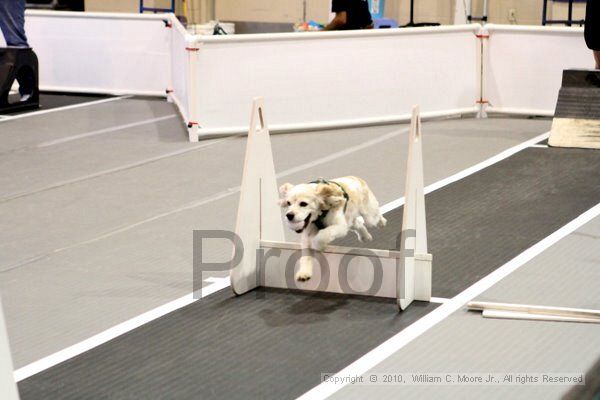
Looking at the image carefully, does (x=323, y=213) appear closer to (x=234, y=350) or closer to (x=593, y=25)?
(x=234, y=350)

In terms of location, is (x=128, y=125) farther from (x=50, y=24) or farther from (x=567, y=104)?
(x=567, y=104)

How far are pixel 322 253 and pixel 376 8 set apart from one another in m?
12.4

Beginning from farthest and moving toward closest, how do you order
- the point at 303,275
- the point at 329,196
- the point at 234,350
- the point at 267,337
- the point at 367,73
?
the point at 367,73, the point at 303,275, the point at 329,196, the point at 267,337, the point at 234,350

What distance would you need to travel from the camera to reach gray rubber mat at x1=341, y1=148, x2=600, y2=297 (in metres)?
6.10

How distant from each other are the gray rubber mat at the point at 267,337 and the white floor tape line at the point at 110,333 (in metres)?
0.06

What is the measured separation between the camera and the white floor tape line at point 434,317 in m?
4.25

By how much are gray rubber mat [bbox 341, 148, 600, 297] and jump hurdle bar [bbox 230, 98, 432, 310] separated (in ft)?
1.21

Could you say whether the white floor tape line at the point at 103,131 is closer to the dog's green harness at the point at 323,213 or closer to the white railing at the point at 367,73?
the white railing at the point at 367,73

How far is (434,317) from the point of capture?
509 cm

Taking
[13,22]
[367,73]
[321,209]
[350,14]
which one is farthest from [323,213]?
[13,22]

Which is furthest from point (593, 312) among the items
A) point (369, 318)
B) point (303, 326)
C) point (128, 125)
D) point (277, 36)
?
point (128, 125)

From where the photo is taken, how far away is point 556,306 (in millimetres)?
5242

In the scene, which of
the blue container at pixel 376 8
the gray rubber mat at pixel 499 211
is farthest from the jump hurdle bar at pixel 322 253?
the blue container at pixel 376 8

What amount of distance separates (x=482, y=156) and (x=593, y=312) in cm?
430
